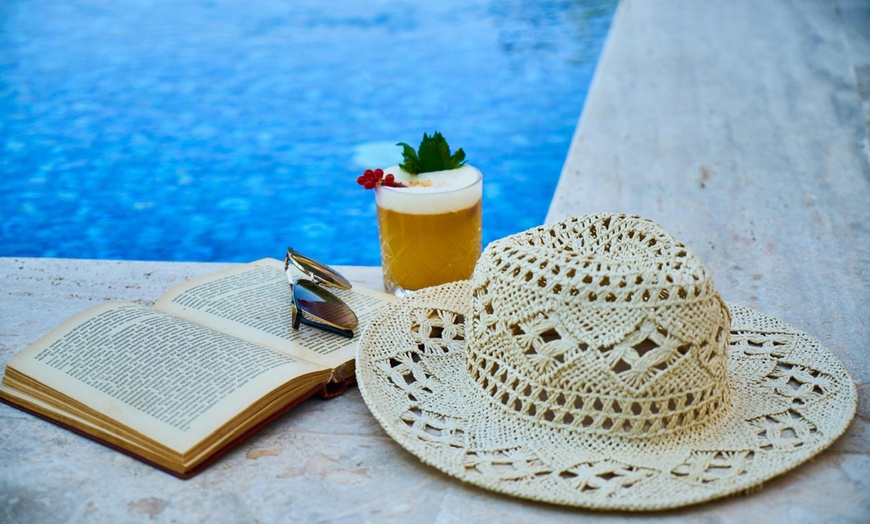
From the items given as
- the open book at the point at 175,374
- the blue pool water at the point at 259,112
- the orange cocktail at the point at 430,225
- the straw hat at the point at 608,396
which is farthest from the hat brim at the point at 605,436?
the blue pool water at the point at 259,112

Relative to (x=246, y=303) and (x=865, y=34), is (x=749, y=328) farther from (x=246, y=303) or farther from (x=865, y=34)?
(x=865, y=34)

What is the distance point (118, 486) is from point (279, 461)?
0.20 metres

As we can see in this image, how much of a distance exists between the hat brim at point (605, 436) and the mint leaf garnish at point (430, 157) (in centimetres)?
35

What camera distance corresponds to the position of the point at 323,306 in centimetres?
131

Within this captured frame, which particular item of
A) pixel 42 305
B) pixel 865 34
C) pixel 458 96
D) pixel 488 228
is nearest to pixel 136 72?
pixel 458 96

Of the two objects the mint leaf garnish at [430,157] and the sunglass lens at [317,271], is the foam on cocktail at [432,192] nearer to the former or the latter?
the mint leaf garnish at [430,157]

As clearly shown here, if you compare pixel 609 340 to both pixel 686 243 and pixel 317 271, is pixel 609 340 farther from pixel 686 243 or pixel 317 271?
pixel 686 243

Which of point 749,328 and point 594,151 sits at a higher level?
point 749,328

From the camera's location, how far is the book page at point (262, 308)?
1259 millimetres

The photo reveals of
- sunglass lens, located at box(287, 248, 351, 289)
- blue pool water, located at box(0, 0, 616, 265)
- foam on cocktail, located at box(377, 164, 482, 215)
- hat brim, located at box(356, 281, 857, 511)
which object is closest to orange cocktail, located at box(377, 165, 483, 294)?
foam on cocktail, located at box(377, 164, 482, 215)

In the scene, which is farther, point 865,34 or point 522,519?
point 865,34

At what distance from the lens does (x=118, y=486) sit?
101cm

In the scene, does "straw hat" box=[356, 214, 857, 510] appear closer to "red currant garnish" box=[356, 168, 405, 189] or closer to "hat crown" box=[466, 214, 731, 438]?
"hat crown" box=[466, 214, 731, 438]

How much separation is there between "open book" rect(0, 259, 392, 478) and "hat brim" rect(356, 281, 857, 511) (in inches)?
4.7
